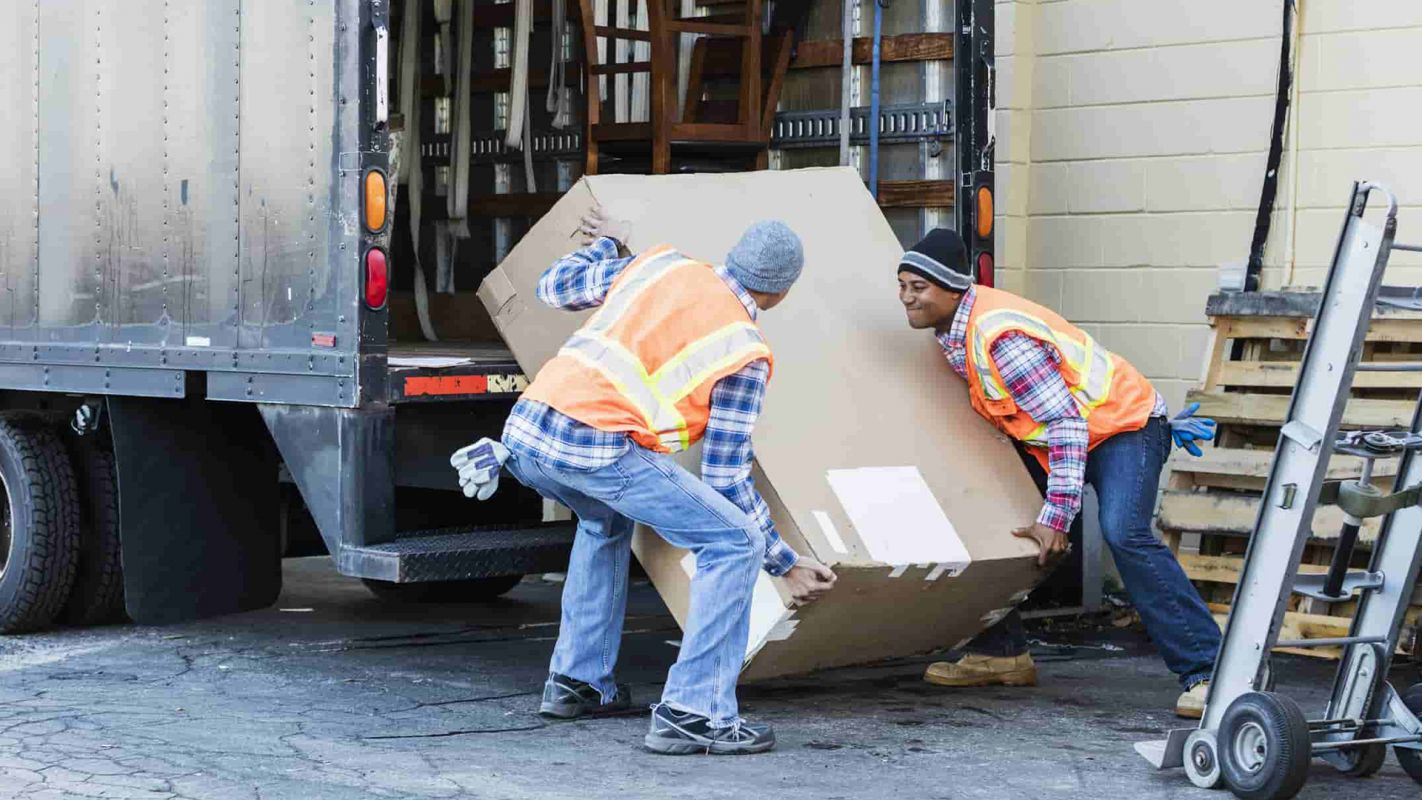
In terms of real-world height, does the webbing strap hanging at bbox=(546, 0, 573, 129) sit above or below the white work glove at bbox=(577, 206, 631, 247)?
above

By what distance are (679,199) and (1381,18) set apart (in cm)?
297

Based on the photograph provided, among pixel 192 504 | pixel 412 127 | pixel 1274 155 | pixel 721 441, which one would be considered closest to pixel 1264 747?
pixel 721 441

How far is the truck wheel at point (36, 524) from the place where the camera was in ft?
25.4

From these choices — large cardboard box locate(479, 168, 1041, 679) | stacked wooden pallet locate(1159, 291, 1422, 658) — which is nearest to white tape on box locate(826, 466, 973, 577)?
large cardboard box locate(479, 168, 1041, 679)

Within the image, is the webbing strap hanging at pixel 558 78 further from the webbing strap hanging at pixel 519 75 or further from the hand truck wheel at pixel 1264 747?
the hand truck wheel at pixel 1264 747

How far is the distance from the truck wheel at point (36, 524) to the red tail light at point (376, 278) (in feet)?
7.39

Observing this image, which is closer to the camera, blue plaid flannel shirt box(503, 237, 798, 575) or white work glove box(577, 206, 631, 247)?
blue plaid flannel shirt box(503, 237, 798, 575)

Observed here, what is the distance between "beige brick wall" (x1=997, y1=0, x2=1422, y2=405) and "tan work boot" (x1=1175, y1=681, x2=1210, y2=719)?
2.28 metres

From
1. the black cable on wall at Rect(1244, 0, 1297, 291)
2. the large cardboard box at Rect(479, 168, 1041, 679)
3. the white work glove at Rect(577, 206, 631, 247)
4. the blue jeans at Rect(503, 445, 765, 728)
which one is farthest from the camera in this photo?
the black cable on wall at Rect(1244, 0, 1297, 291)

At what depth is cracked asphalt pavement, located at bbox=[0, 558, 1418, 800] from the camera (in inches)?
211

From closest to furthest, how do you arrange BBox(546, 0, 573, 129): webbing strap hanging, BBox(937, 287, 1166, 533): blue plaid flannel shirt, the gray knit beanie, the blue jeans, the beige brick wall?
the blue jeans, the gray knit beanie, BBox(937, 287, 1166, 533): blue plaid flannel shirt, the beige brick wall, BBox(546, 0, 573, 129): webbing strap hanging

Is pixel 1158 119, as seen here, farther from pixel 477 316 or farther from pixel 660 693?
pixel 660 693

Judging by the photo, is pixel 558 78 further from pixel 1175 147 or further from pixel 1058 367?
pixel 1058 367

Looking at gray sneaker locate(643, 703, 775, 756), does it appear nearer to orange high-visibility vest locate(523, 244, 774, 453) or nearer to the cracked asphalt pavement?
the cracked asphalt pavement
